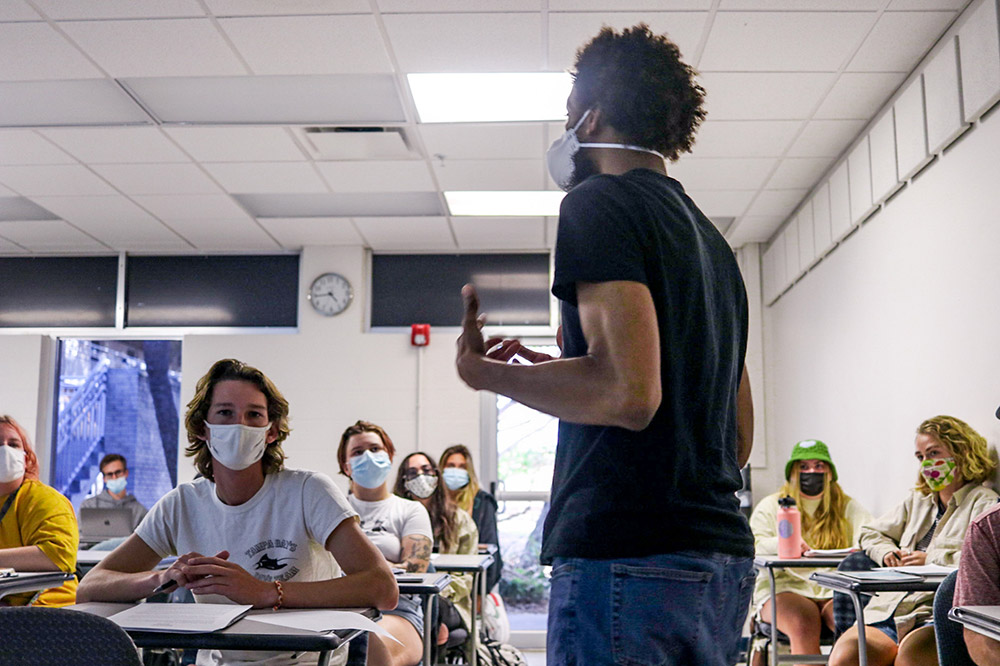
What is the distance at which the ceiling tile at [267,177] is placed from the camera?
18.7ft

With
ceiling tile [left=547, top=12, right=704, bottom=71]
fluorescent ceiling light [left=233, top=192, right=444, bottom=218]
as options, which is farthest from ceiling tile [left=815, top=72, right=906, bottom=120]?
fluorescent ceiling light [left=233, top=192, right=444, bottom=218]

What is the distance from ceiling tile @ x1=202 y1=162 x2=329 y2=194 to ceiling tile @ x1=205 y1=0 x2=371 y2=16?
A: 1.84 meters

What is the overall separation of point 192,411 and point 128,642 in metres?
1.18

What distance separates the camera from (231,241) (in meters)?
7.48

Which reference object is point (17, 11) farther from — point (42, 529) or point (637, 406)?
point (637, 406)

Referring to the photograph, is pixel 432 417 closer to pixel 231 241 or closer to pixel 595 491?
pixel 231 241

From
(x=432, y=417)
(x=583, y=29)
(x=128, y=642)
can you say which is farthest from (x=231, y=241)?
(x=128, y=642)

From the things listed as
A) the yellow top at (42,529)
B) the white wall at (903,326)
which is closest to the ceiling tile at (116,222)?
the yellow top at (42,529)

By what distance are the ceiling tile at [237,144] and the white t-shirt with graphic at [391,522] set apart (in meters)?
2.12

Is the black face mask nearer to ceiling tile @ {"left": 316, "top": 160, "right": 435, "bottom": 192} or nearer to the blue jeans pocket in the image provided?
ceiling tile @ {"left": 316, "top": 160, "right": 435, "bottom": 192}

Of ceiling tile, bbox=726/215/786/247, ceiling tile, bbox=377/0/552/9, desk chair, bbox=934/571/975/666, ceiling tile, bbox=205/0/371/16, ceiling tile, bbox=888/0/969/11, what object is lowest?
desk chair, bbox=934/571/975/666

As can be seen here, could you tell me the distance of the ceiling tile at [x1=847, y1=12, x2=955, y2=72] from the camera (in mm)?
3885

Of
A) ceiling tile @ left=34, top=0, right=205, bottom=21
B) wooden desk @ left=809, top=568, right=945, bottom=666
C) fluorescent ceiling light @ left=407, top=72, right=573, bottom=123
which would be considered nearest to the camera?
wooden desk @ left=809, top=568, right=945, bottom=666

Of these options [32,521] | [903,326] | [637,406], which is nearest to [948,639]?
[637,406]
